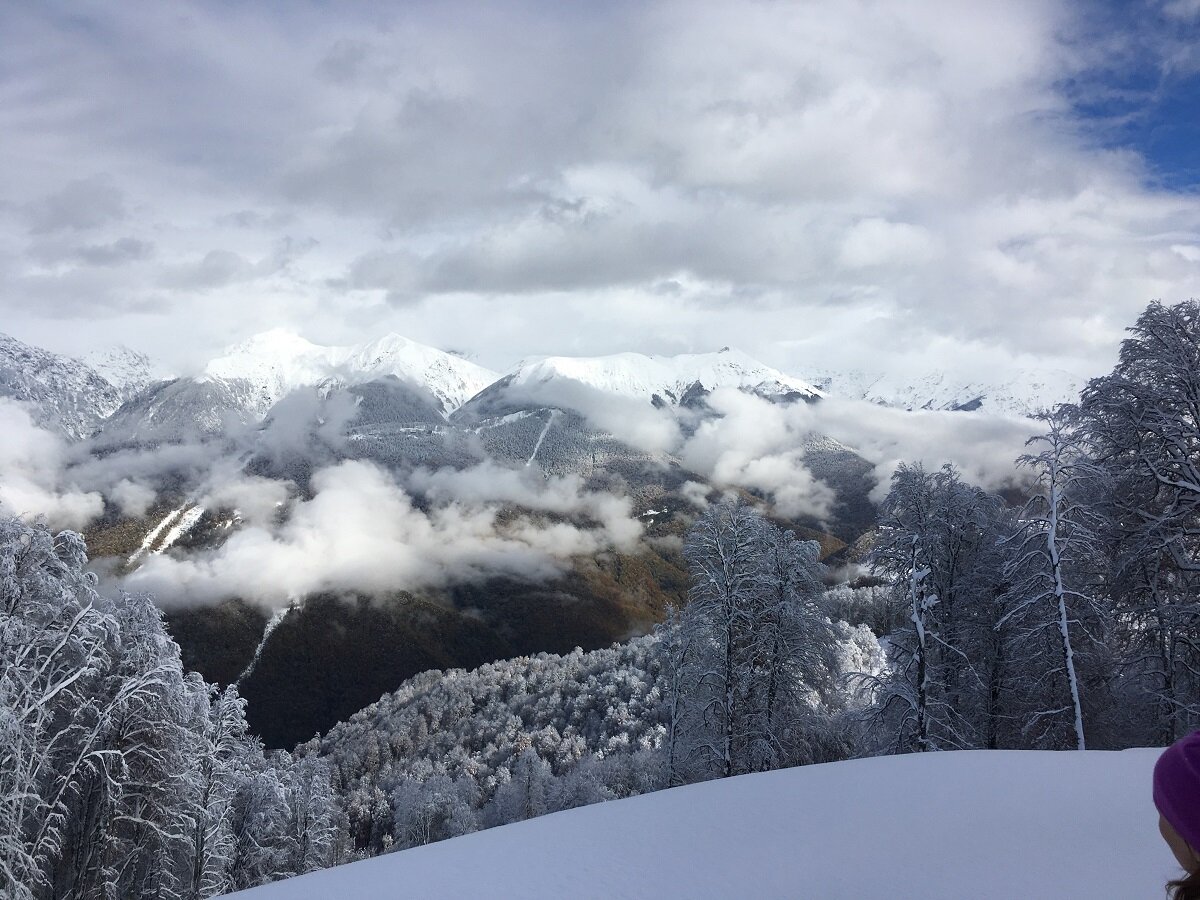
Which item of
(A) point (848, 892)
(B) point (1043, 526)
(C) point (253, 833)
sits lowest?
(C) point (253, 833)

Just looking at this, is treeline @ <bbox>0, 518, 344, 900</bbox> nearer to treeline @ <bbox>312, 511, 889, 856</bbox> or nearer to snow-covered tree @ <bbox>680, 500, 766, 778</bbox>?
snow-covered tree @ <bbox>680, 500, 766, 778</bbox>

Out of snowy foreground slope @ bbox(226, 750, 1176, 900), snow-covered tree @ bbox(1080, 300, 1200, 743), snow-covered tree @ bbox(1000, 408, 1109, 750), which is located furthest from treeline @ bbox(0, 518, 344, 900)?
snow-covered tree @ bbox(1080, 300, 1200, 743)

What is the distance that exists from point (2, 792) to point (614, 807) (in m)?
9.83

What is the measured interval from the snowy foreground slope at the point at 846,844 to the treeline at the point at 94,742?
6027mm

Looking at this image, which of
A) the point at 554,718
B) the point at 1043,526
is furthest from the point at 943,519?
the point at 554,718

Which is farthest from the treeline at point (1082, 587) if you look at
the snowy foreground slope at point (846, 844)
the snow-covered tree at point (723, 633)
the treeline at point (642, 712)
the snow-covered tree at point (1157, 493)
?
the snowy foreground slope at point (846, 844)

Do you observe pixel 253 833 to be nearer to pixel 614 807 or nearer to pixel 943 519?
pixel 614 807

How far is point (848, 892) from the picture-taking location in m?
6.54

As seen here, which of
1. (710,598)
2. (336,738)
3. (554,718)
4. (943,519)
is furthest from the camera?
(336,738)

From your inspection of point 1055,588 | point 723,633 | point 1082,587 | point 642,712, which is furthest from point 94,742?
point 642,712

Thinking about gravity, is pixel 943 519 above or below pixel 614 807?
above

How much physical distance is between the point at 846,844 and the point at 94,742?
14815 millimetres

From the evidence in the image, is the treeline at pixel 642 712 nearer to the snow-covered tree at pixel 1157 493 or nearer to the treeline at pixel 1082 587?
the treeline at pixel 1082 587

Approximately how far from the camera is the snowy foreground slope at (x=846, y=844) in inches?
259
